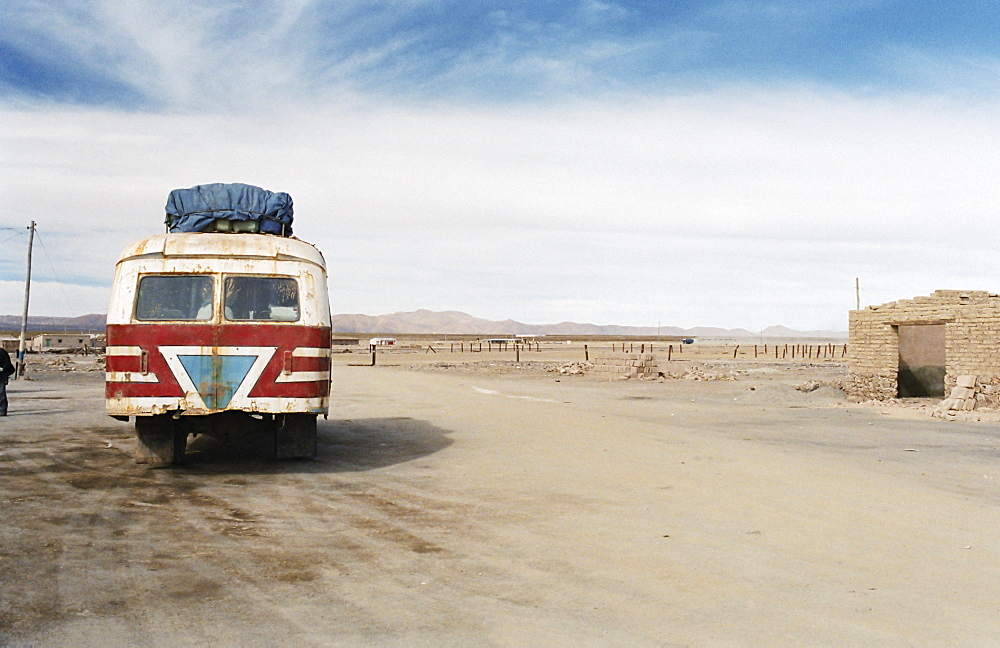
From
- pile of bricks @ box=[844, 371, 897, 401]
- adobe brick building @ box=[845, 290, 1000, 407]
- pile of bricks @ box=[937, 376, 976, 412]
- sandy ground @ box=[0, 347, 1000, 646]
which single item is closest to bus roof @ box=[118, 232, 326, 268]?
sandy ground @ box=[0, 347, 1000, 646]

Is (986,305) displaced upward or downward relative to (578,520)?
upward

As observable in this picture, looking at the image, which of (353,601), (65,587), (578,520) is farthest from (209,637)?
(578,520)

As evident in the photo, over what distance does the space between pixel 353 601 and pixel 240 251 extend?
5968 mm

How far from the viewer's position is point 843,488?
29.5 ft

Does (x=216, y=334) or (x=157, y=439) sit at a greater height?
(x=216, y=334)

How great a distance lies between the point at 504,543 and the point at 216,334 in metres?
4.80

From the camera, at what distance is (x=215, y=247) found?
9.74m

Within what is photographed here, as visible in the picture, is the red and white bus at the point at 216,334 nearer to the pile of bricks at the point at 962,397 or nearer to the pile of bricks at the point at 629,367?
the pile of bricks at the point at 962,397

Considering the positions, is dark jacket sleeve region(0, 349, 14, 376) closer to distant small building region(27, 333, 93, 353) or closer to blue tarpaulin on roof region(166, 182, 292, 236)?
blue tarpaulin on roof region(166, 182, 292, 236)

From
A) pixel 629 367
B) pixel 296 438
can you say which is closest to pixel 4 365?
pixel 296 438

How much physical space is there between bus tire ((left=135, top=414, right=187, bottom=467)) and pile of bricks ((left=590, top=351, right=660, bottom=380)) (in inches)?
1048

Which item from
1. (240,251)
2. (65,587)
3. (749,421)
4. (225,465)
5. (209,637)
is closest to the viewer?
(209,637)

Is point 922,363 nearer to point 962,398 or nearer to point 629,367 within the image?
point 962,398

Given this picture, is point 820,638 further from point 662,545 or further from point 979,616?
point 662,545
